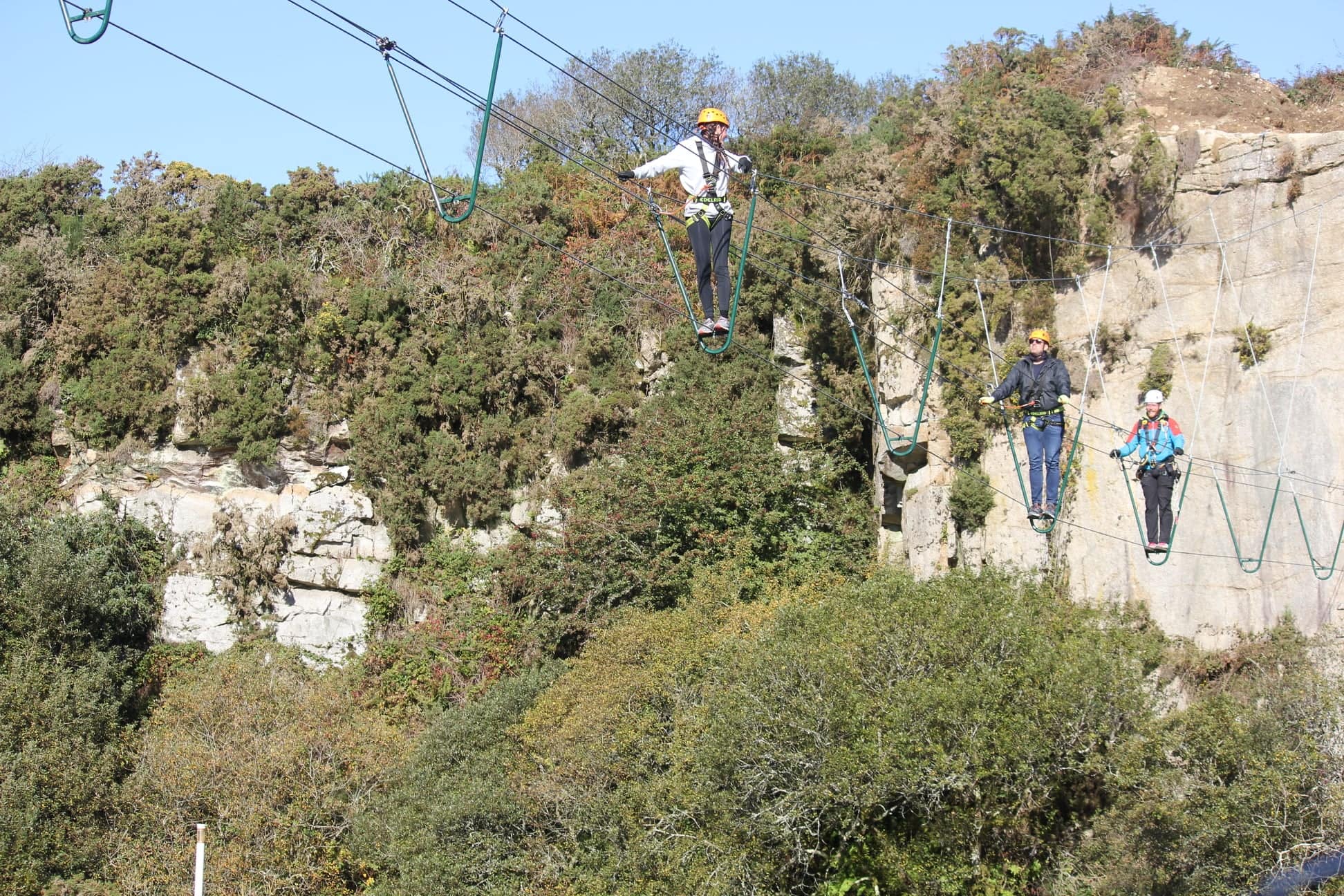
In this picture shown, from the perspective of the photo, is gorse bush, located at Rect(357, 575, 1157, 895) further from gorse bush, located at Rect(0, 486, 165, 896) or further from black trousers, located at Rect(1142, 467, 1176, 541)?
gorse bush, located at Rect(0, 486, 165, 896)

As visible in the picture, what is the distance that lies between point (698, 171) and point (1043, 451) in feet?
19.7

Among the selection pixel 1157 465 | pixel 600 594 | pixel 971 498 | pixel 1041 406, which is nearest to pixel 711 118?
pixel 1041 406

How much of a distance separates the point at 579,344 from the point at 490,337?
6.38 feet

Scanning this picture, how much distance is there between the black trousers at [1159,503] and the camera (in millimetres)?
16141

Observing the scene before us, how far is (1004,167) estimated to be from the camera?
76.2 feet

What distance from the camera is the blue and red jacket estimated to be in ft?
52.1

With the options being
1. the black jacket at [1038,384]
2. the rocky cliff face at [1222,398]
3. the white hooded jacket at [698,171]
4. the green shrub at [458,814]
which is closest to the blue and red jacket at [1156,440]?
the black jacket at [1038,384]

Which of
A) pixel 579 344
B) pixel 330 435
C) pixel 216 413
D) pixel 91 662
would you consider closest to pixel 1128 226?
pixel 579 344

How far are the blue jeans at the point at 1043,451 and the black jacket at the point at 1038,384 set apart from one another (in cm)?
38

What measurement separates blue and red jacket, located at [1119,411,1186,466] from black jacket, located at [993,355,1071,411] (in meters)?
1.09

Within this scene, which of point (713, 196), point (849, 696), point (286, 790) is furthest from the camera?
point (286, 790)

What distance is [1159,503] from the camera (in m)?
16.2

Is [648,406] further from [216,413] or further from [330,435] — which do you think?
[216,413]

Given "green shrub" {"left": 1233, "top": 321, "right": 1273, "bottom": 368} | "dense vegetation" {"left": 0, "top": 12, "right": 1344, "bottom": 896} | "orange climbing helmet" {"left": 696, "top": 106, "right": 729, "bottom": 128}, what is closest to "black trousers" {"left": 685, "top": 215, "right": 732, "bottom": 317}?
"orange climbing helmet" {"left": 696, "top": 106, "right": 729, "bottom": 128}
